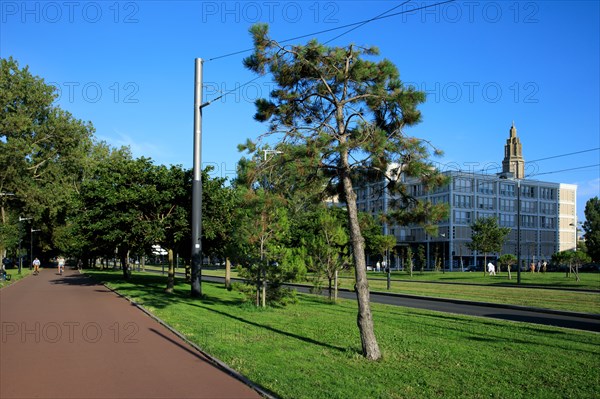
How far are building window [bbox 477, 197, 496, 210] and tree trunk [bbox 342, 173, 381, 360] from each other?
8837 centimetres

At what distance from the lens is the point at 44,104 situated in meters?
52.1

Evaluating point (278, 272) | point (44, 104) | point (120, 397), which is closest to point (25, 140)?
point (44, 104)

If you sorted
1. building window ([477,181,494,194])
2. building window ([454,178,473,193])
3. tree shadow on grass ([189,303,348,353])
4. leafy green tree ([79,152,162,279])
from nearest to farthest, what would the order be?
tree shadow on grass ([189,303,348,353])
leafy green tree ([79,152,162,279])
building window ([454,178,473,193])
building window ([477,181,494,194])

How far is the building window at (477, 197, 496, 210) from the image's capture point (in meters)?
93.2

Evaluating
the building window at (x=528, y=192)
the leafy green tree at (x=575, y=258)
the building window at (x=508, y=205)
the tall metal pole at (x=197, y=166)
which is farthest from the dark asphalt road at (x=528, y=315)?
the building window at (x=528, y=192)

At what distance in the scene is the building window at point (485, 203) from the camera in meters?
93.2

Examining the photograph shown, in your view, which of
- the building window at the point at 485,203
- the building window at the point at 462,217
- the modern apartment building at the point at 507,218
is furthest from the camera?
the building window at the point at 485,203

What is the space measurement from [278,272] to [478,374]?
10357 millimetres

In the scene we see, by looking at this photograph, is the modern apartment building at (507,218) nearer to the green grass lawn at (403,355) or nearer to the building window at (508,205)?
the building window at (508,205)

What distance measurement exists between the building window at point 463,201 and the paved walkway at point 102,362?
265 feet

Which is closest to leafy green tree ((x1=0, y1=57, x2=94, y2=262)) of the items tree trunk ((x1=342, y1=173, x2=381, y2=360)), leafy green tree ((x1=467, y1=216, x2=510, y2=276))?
leafy green tree ((x1=467, y1=216, x2=510, y2=276))

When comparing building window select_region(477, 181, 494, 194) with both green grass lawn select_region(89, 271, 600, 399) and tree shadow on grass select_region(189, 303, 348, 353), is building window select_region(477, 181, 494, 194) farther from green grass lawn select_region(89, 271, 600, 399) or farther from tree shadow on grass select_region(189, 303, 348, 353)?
tree shadow on grass select_region(189, 303, 348, 353)

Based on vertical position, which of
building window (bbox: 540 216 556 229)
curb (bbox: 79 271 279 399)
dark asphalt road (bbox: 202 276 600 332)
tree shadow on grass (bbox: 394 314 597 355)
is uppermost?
building window (bbox: 540 216 556 229)

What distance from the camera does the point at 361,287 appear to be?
369 inches
